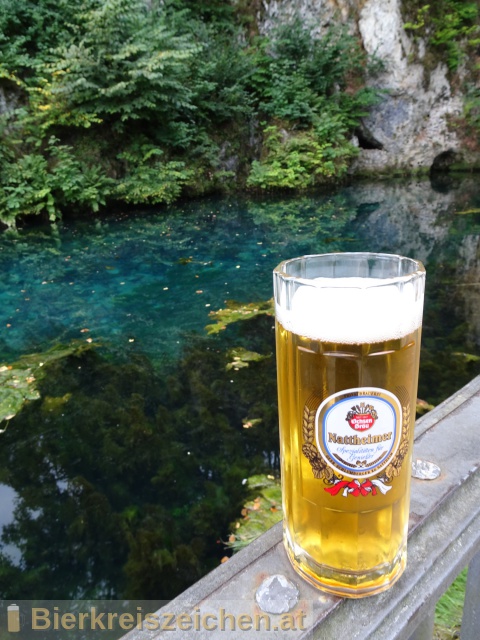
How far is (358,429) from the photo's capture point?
52cm

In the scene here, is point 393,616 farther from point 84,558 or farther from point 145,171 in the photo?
point 145,171

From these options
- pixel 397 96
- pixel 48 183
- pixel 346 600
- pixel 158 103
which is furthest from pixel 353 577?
pixel 397 96

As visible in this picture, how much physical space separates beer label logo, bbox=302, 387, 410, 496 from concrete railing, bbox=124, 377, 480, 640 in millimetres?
140

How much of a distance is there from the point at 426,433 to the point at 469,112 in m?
17.1

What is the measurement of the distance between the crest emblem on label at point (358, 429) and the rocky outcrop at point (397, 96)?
14770 mm

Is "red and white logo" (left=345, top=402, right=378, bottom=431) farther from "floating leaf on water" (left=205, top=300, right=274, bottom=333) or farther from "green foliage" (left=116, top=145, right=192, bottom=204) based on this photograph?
"green foliage" (left=116, top=145, right=192, bottom=204)

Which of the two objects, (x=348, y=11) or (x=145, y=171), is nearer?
(x=145, y=171)

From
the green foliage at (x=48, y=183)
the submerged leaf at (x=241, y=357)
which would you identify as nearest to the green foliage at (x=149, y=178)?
the green foliage at (x=48, y=183)

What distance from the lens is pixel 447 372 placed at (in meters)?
→ 3.27

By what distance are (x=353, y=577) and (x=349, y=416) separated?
0.22 metres

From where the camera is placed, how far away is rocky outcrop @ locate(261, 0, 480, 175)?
43.9 ft

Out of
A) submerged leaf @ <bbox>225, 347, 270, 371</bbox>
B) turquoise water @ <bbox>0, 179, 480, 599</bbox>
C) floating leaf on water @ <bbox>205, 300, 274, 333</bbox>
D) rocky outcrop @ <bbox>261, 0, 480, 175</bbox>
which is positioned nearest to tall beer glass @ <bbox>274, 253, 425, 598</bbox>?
turquoise water @ <bbox>0, 179, 480, 599</bbox>

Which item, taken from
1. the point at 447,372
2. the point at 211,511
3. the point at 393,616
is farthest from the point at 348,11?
the point at 393,616

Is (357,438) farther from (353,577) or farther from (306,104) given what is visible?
(306,104)
